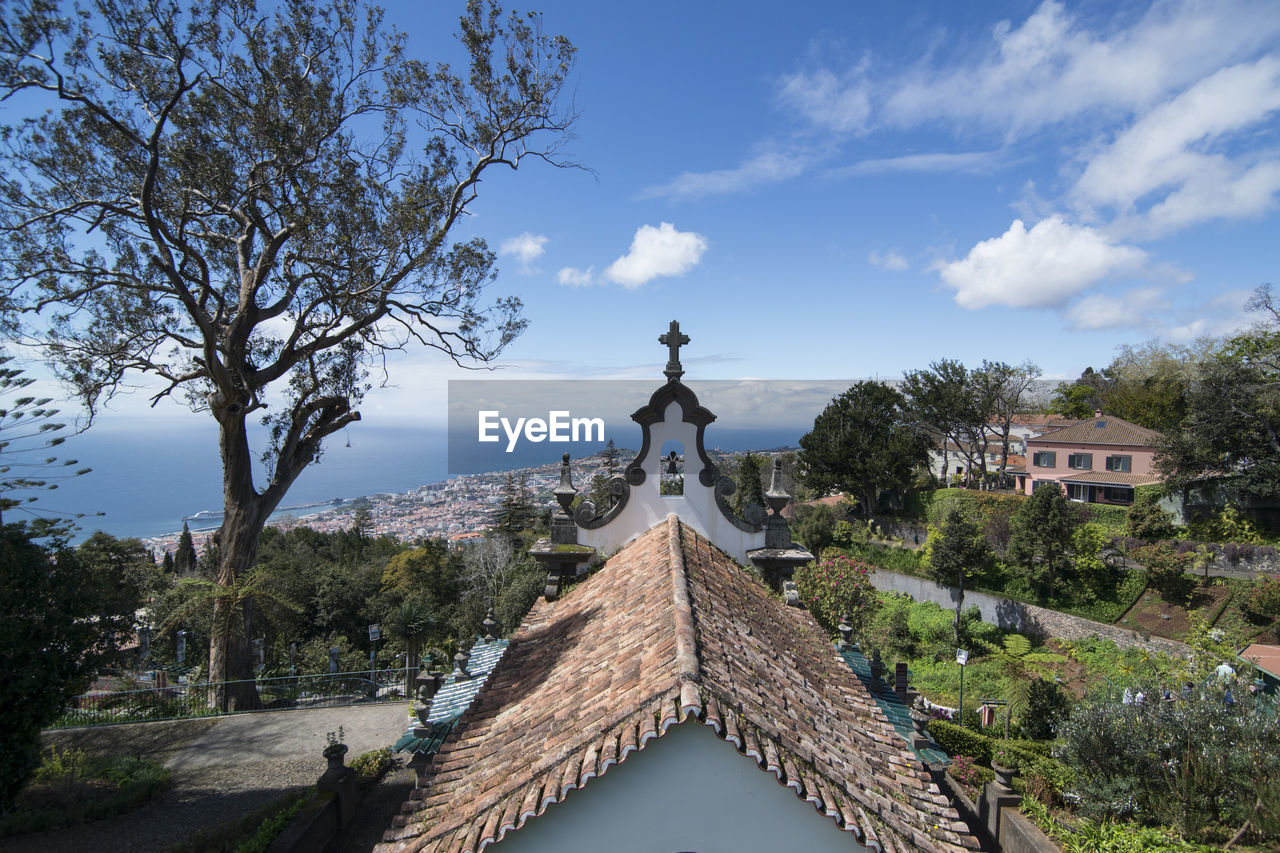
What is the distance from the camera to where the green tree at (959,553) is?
30.5 m

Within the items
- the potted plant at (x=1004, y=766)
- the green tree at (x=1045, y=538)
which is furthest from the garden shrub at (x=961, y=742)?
the green tree at (x=1045, y=538)

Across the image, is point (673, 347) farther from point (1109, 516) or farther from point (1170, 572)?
point (1109, 516)

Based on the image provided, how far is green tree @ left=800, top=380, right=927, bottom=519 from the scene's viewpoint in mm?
40875

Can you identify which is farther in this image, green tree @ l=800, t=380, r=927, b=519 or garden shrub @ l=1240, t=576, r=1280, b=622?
green tree @ l=800, t=380, r=927, b=519

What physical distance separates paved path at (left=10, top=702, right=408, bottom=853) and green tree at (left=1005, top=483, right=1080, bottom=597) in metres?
28.1

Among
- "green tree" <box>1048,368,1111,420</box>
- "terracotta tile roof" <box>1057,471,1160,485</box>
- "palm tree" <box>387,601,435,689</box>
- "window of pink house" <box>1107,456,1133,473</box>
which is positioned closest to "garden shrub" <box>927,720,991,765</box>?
"palm tree" <box>387,601,435,689</box>

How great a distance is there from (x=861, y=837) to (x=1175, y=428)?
3959 centimetres

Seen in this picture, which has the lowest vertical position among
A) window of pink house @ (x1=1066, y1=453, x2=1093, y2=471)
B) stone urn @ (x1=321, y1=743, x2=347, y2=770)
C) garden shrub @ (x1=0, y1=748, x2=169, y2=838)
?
garden shrub @ (x1=0, y1=748, x2=169, y2=838)

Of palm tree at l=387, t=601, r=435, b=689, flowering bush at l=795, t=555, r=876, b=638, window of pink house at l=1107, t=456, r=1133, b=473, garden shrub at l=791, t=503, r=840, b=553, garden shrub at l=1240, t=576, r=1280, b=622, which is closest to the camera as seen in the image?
palm tree at l=387, t=601, r=435, b=689

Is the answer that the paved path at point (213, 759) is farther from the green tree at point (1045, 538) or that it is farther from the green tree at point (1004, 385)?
the green tree at point (1004, 385)

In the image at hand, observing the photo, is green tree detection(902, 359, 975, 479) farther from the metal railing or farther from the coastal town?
the metal railing

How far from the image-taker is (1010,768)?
40.4 ft

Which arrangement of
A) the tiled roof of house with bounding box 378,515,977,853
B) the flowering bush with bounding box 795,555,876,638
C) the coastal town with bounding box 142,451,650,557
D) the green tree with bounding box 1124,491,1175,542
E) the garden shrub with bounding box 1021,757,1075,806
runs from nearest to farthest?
the tiled roof of house with bounding box 378,515,977,853 → the garden shrub with bounding box 1021,757,1075,806 → the flowering bush with bounding box 795,555,876,638 → the green tree with bounding box 1124,491,1175,542 → the coastal town with bounding box 142,451,650,557

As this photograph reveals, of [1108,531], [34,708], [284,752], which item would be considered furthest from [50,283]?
[1108,531]
